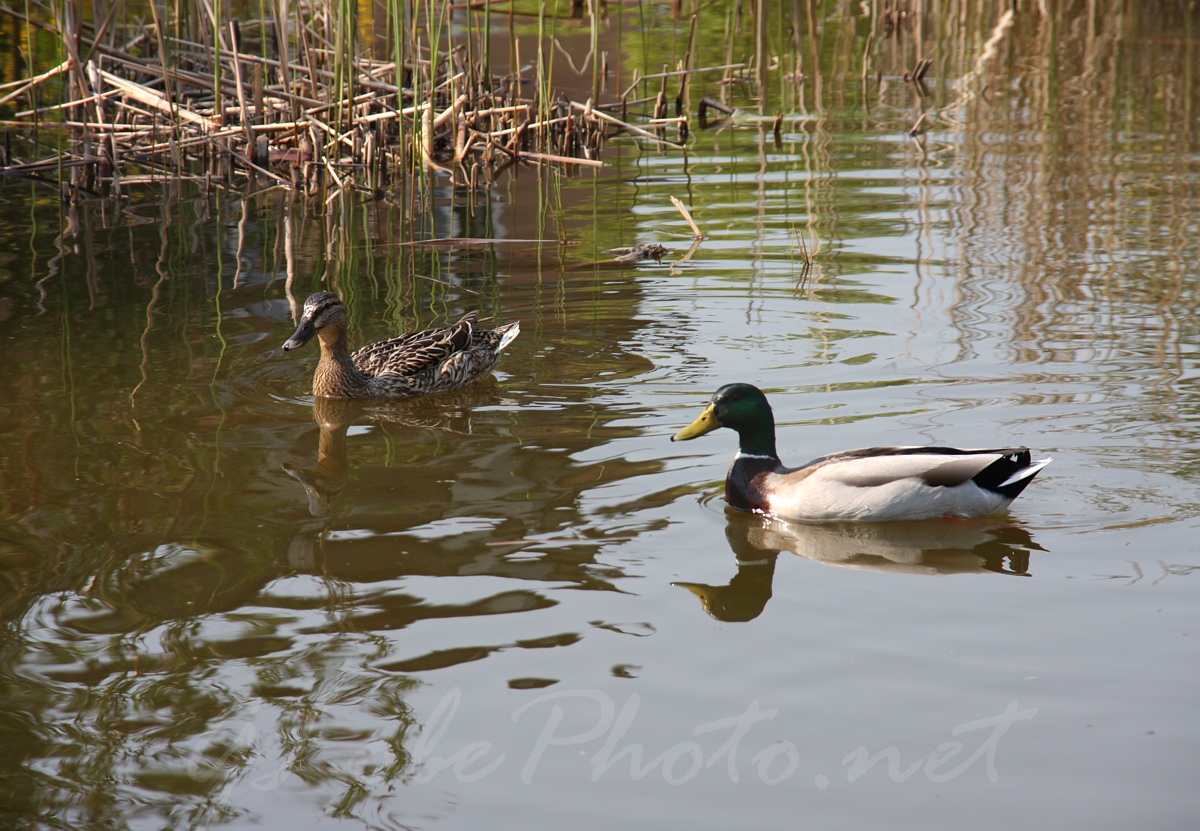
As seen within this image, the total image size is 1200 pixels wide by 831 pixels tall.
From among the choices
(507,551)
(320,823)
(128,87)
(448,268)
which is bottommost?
(320,823)

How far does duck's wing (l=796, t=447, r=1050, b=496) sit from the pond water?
0.25 metres

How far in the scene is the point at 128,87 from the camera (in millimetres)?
12109

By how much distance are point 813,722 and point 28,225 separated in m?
9.77

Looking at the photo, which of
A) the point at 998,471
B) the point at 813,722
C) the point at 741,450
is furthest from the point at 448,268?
the point at 813,722

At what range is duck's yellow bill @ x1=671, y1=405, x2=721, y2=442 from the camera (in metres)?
6.15

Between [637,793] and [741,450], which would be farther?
[741,450]

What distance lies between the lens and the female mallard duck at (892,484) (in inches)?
218

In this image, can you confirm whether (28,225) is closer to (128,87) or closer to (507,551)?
(128,87)

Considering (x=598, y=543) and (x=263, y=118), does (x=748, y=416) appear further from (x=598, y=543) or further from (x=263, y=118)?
(x=263, y=118)

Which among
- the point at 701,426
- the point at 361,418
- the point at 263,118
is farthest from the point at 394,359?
the point at 263,118

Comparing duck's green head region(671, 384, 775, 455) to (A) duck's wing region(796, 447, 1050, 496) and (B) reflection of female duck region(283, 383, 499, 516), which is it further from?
(B) reflection of female duck region(283, 383, 499, 516)

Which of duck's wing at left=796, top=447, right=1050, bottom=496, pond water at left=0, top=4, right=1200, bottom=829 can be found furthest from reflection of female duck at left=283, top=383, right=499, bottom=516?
duck's wing at left=796, top=447, right=1050, bottom=496

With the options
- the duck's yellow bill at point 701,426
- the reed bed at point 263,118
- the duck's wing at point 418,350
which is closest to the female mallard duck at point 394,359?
the duck's wing at point 418,350

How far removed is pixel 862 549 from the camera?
5.48m
